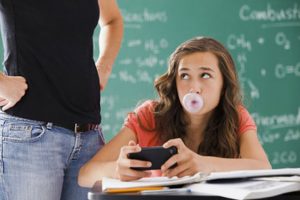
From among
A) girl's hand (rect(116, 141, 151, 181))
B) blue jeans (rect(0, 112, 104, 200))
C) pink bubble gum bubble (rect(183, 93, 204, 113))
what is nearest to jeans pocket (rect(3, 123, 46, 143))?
blue jeans (rect(0, 112, 104, 200))

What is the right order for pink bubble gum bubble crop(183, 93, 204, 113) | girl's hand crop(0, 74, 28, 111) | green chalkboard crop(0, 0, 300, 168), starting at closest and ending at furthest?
girl's hand crop(0, 74, 28, 111)
pink bubble gum bubble crop(183, 93, 204, 113)
green chalkboard crop(0, 0, 300, 168)

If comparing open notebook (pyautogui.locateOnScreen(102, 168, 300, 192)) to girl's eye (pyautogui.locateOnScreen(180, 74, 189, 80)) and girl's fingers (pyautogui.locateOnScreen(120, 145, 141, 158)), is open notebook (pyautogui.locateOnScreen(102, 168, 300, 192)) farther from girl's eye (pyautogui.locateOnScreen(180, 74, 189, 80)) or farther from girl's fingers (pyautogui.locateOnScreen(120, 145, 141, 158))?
girl's eye (pyautogui.locateOnScreen(180, 74, 189, 80))

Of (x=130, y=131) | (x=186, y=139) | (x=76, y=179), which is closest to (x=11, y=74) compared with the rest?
(x=76, y=179)

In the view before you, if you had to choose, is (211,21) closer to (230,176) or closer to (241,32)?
(241,32)

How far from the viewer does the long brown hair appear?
1.80 metres

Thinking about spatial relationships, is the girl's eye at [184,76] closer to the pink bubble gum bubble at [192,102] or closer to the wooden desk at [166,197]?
the pink bubble gum bubble at [192,102]

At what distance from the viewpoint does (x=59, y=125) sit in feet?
4.92

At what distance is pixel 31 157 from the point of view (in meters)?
1.46

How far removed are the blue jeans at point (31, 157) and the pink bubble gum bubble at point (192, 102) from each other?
1.10ft

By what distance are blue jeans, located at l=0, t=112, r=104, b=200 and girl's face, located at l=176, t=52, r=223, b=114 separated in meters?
0.39

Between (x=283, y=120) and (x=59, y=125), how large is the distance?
8.07 ft

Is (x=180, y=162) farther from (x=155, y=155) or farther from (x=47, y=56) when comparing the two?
(x=47, y=56)

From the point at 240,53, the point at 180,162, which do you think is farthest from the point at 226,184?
the point at 240,53

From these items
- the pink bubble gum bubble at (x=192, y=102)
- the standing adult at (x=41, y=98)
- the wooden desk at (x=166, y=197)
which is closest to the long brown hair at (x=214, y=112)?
the pink bubble gum bubble at (x=192, y=102)
